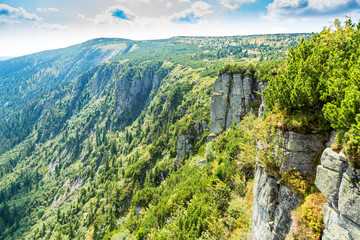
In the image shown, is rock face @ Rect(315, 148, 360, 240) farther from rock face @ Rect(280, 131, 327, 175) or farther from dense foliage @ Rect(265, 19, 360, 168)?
rock face @ Rect(280, 131, 327, 175)

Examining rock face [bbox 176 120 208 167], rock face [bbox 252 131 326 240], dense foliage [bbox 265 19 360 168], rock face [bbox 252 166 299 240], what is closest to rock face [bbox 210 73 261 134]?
rock face [bbox 176 120 208 167]

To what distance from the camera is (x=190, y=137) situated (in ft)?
320

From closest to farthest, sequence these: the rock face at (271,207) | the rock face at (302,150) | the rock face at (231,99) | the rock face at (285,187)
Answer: the rock face at (302,150) < the rock face at (285,187) < the rock face at (271,207) < the rock face at (231,99)

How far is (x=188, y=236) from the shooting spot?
3006cm

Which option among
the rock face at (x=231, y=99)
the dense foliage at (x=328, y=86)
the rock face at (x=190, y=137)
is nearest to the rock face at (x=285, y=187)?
the dense foliage at (x=328, y=86)

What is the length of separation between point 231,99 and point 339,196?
54.3m

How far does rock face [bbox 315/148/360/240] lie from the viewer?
973 cm

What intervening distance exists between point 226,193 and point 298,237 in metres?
19.2

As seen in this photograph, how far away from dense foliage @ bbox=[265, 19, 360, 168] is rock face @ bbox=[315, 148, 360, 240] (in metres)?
0.79

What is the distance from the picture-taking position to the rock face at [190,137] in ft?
308

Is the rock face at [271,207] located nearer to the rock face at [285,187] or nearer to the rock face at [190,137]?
the rock face at [285,187]

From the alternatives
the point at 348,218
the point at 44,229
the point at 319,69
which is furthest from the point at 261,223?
the point at 44,229

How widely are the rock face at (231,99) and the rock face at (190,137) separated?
81.4 feet

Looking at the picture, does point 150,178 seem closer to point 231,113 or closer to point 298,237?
point 231,113
